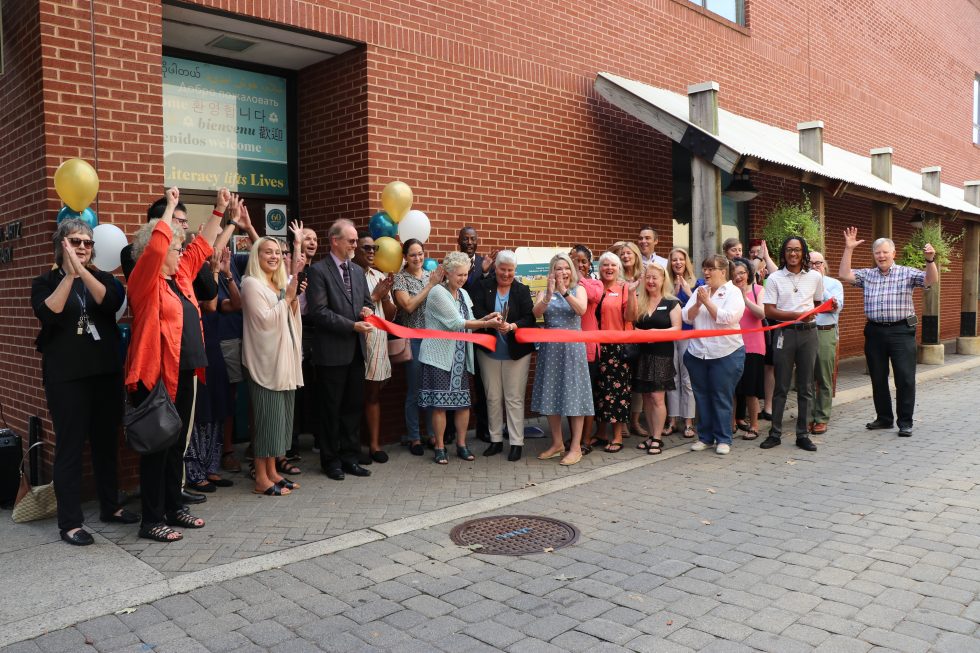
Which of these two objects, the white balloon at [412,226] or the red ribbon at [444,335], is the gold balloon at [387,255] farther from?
the red ribbon at [444,335]

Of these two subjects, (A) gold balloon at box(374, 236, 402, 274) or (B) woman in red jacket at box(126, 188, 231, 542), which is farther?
(A) gold balloon at box(374, 236, 402, 274)

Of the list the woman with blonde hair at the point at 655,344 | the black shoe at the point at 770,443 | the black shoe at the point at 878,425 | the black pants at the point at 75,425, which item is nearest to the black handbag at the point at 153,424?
the black pants at the point at 75,425

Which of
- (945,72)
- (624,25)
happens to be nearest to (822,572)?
(624,25)

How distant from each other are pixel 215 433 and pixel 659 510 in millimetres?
3426

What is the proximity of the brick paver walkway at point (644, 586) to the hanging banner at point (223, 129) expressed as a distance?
140 inches

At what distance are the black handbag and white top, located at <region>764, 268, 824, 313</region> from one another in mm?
5757

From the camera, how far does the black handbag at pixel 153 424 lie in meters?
Answer: 4.68

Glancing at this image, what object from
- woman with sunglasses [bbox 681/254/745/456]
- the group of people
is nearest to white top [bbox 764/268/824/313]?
the group of people

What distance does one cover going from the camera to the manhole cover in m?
4.81

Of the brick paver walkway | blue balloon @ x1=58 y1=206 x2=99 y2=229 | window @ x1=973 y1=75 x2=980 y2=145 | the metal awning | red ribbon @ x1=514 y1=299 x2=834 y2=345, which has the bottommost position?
the brick paver walkway

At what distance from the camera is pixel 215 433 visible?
6.25m

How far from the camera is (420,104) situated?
26.6 feet

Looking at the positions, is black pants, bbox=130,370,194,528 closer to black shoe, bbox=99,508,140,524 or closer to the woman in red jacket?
the woman in red jacket

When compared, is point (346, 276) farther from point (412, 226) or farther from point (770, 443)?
point (770, 443)
